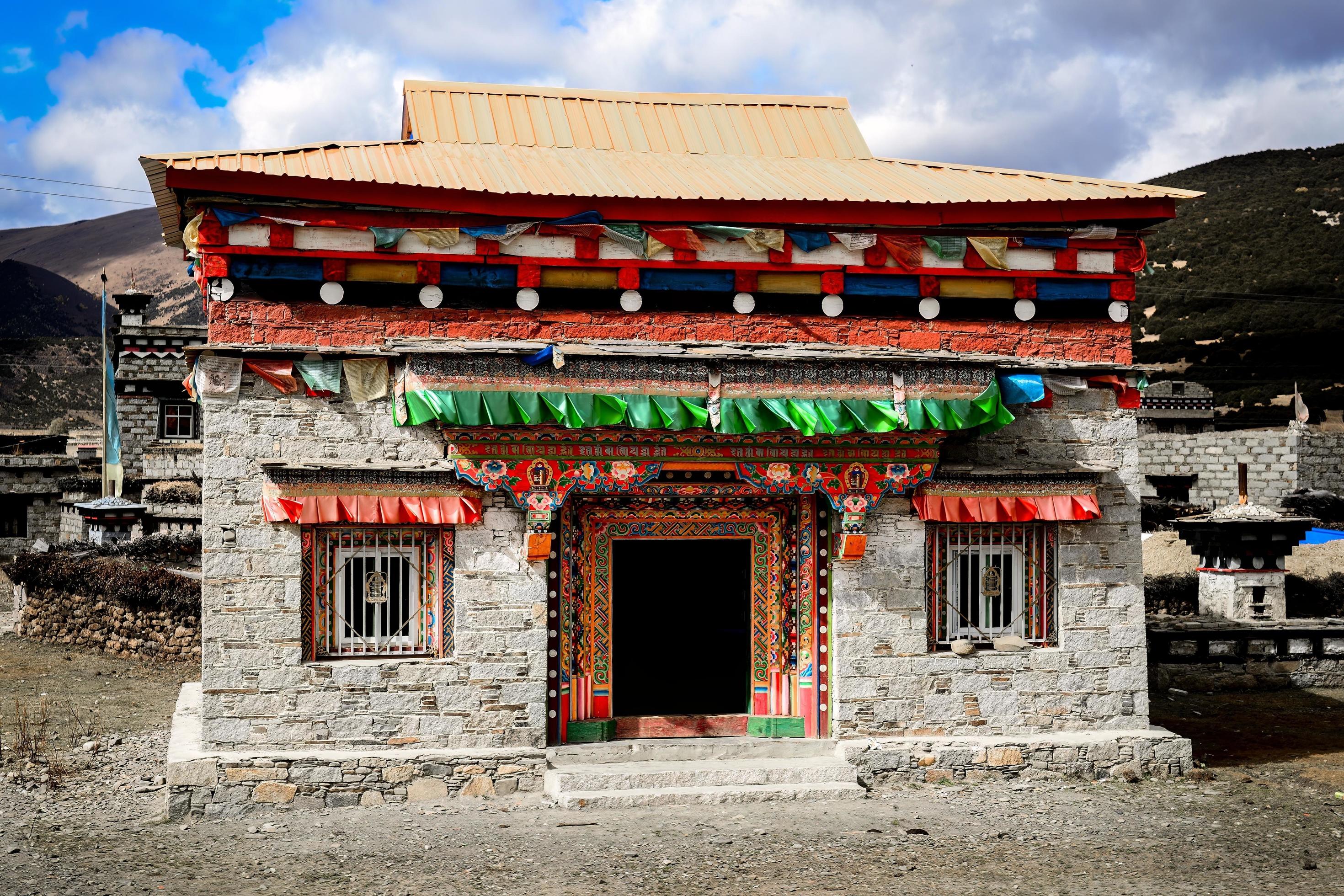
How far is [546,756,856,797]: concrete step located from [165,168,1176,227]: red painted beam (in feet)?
15.8

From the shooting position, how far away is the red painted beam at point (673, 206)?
965cm

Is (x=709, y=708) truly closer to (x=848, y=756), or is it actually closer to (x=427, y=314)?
(x=848, y=756)

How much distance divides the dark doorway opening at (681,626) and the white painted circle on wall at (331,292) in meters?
3.33

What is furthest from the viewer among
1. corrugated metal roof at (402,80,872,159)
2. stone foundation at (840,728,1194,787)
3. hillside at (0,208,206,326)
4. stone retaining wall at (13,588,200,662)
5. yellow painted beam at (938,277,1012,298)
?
hillside at (0,208,206,326)

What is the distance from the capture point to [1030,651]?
10.7 metres

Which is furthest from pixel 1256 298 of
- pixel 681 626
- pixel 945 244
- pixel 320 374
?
pixel 320 374

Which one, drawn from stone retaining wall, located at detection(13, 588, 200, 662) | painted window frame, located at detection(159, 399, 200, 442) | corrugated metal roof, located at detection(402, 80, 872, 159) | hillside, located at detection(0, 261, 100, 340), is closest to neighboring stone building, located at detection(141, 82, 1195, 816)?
corrugated metal roof, located at detection(402, 80, 872, 159)

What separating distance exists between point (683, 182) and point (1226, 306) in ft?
165

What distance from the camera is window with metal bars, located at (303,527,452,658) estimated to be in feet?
32.7

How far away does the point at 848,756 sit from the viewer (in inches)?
404

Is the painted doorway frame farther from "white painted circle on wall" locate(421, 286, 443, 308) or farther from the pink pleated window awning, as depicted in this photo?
"white painted circle on wall" locate(421, 286, 443, 308)

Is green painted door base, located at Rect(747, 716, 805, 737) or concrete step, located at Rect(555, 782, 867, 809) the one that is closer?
A: concrete step, located at Rect(555, 782, 867, 809)

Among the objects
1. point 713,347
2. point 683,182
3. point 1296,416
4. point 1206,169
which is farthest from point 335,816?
point 1206,169

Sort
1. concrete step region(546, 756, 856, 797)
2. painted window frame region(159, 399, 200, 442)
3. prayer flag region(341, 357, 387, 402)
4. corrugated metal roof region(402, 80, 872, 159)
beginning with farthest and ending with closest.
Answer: painted window frame region(159, 399, 200, 442) < corrugated metal roof region(402, 80, 872, 159) < prayer flag region(341, 357, 387, 402) < concrete step region(546, 756, 856, 797)
